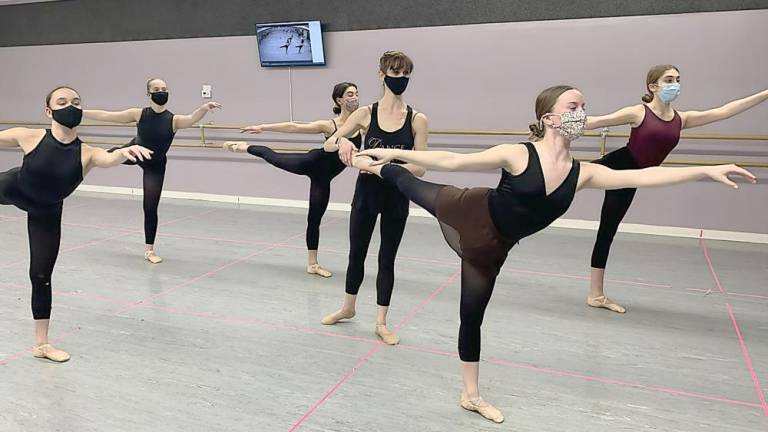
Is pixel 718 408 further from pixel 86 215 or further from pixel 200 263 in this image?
pixel 86 215

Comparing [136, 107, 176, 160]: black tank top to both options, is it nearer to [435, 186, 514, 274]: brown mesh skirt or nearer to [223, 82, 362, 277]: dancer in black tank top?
[223, 82, 362, 277]: dancer in black tank top

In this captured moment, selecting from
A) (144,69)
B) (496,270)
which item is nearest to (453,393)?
(496,270)

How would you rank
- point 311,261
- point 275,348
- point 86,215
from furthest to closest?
point 86,215
point 311,261
point 275,348

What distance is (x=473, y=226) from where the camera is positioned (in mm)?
2189

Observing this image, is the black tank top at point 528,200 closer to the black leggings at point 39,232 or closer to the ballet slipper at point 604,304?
the ballet slipper at point 604,304

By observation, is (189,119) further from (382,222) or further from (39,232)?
(382,222)

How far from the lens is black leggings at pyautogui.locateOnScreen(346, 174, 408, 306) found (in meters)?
2.89

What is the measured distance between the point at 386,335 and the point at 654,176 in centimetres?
163

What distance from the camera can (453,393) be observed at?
2.58 m

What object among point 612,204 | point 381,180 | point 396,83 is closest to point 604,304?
point 612,204

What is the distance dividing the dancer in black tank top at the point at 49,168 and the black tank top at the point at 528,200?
154 centimetres

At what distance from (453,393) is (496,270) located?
0.67m

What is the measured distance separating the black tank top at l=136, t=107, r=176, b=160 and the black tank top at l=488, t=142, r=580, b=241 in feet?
10.3

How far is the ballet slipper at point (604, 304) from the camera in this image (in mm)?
3555
